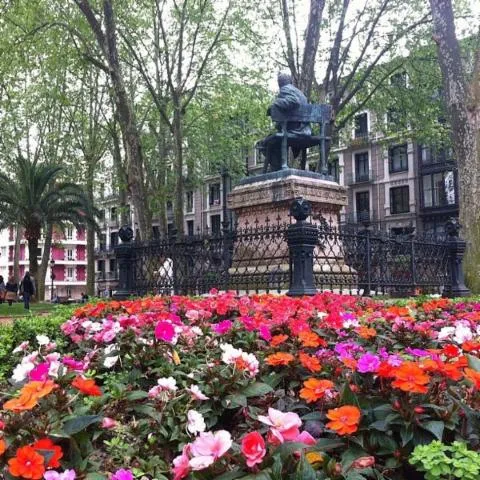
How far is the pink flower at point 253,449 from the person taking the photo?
1662 millimetres

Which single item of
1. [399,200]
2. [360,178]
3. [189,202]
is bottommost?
[399,200]

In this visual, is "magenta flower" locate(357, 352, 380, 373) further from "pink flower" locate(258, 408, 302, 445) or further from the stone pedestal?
the stone pedestal

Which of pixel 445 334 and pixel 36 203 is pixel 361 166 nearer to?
pixel 36 203

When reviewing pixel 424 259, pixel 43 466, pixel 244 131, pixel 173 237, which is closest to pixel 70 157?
pixel 244 131

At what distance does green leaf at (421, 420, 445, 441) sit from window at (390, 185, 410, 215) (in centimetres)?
4617

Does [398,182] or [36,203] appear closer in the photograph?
[36,203]

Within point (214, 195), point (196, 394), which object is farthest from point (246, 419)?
point (214, 195)

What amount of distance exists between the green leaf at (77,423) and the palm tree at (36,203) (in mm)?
28555

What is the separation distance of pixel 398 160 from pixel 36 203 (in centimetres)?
2885

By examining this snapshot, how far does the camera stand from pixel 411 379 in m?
1.98

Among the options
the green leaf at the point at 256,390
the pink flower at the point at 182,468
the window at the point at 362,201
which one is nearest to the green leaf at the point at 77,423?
the pink flower at the point at 182,468

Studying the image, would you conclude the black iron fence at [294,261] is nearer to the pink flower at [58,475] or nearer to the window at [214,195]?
the pink flower at [58,475]

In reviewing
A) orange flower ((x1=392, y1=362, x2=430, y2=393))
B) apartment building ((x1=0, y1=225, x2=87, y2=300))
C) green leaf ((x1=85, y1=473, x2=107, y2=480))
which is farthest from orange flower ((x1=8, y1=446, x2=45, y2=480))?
apartment building ((x1=0, y1=225, x2=87, y2=300))

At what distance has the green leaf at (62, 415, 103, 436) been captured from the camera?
75.9 inches
